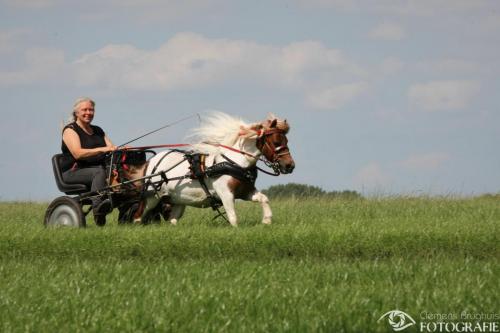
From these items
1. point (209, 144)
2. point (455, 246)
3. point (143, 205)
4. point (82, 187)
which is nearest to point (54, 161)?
point (82, 187)

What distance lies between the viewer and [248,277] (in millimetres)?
8391

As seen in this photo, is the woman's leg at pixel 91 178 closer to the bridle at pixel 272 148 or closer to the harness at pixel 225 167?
the harness at pixel 225 167

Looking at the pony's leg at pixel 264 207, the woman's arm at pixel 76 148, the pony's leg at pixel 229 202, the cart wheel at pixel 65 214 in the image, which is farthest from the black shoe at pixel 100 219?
the pony's leg at pixel 264 207

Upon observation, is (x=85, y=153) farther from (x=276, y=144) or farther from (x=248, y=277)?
(x=248, y=277)

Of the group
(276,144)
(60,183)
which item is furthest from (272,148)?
(60,183)

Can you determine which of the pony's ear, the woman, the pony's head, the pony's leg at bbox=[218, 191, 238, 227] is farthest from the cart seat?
the pony's head

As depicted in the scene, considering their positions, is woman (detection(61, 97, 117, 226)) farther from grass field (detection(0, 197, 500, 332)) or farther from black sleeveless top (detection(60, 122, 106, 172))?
grass field (detection(0, 197, 500, 332))

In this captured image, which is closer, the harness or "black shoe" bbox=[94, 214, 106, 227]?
the harness

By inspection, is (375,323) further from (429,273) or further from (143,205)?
(143,205)

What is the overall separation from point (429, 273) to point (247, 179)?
471cm

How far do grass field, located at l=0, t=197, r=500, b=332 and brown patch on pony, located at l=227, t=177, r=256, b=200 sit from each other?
91 cm

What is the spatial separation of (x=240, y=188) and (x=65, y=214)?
3.10 m

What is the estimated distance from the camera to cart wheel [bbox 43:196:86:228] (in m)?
13.6

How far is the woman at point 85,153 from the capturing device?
1351cm
